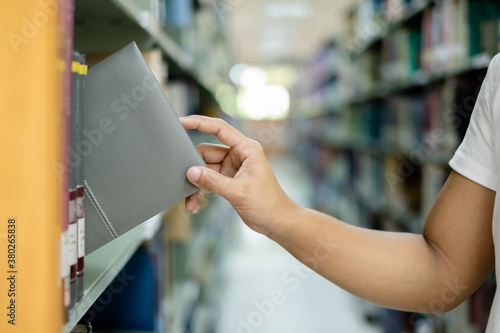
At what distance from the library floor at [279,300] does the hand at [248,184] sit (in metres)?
2.25

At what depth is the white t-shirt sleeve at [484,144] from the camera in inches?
33.3

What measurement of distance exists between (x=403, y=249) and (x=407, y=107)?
6.15 ft

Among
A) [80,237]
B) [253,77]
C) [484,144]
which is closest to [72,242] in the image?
[80,237]

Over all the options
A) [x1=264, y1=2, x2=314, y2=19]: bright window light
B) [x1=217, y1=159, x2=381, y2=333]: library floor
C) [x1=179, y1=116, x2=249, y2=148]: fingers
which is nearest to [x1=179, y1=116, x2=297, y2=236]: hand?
A: [x1=179, y1=116, x2=249, y2=148]: fingers

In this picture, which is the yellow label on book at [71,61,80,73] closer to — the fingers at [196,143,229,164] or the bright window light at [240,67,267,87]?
the fingers at [196,143,229,164]

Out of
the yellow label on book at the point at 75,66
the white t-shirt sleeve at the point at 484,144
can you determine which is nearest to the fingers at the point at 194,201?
the yellow label on book at the point at 75,66

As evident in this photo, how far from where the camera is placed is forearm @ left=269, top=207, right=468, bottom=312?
0.91 meters

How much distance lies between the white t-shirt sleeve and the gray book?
553 millimetres

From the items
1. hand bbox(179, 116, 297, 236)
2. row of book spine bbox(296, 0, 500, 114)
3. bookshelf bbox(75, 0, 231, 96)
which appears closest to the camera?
hand bbox(179, 116, 297, 236)

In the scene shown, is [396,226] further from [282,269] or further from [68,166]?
[68,166]

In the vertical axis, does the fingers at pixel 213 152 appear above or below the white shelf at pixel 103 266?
above

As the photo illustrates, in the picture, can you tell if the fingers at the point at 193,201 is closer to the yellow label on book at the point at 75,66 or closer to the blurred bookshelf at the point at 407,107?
the yellow label on book at the point at 75,66

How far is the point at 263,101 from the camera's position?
14.7m

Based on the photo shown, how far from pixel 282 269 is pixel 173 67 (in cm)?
277
